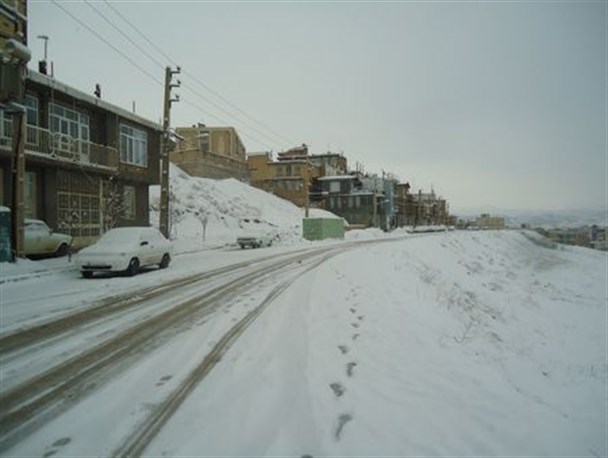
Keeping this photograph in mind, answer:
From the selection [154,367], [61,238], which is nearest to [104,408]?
[154,367]

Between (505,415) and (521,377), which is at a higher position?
(505,415)

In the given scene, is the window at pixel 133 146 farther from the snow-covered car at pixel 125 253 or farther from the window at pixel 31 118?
the snow-covered car at pixel 125 253

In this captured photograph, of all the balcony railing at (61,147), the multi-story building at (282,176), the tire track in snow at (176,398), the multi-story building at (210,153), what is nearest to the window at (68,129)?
the balcony railing at (61,147)

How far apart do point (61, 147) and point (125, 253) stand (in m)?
13.3

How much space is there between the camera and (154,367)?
276 inches

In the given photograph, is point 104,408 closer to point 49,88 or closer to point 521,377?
point 521,377

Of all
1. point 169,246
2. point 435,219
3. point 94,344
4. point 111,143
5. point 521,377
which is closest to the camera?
point 94,344

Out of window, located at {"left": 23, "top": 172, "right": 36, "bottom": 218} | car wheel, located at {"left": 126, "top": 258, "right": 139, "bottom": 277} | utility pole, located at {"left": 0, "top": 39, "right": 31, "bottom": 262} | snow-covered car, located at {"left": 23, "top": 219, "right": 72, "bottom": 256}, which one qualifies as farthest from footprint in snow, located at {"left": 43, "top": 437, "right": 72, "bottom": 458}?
window, located at {"left": 23, "top": 172, "right": 36, "bottom": 218}

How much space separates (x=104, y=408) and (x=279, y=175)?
3187 inches

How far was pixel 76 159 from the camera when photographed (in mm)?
28562

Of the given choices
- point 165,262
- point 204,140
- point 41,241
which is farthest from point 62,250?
point 204,140

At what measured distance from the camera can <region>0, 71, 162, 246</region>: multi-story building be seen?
1022 inches

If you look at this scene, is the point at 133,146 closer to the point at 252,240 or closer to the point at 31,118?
the point at 31,118

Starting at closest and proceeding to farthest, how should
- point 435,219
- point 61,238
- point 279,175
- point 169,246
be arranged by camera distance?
point 169,246 < point 61,238 < point 279,175 < point 435,219
